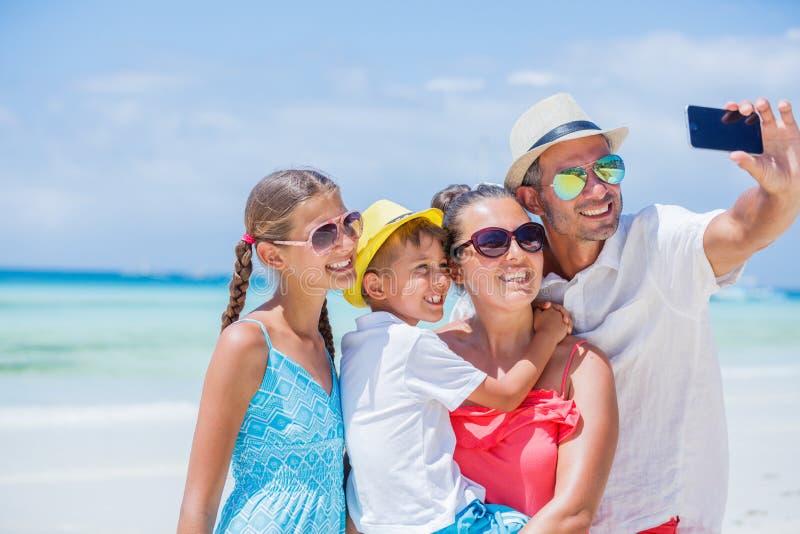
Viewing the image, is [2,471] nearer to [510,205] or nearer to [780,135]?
[510,205]

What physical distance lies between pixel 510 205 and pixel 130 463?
6.59 m

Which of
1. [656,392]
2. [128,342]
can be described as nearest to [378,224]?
[656,392]

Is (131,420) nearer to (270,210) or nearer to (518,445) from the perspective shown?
(270,210)

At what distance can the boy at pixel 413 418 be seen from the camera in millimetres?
2893

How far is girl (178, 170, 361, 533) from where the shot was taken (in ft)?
9.24

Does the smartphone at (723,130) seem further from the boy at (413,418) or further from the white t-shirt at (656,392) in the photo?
the boy at (413,418)

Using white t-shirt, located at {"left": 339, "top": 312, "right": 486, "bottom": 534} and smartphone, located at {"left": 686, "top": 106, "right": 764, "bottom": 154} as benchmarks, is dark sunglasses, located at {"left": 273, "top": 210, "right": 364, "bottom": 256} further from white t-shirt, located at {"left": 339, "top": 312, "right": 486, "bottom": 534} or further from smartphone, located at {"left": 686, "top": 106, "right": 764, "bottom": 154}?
Result: smartphone, located at {"left": 686, "top": 106, "right": 764, "bottom": 154}

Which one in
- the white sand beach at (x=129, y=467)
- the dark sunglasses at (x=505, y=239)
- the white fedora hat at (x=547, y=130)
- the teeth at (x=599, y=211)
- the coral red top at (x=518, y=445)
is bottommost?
the white sand beach at (x=129, y=467)

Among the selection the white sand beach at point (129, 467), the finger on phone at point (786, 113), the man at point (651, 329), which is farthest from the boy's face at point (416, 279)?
the white sand beach at point (129, 467)

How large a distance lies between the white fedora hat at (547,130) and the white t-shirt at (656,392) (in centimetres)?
52

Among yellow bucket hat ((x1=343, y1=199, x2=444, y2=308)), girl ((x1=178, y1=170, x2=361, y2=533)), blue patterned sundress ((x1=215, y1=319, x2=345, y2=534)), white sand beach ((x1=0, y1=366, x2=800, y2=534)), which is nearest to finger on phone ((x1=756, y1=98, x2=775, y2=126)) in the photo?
yellow bucket hat ((x1=343, y1=199, x2=444, y2=308))

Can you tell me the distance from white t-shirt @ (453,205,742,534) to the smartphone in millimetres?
477

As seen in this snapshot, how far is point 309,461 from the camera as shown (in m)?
2.95

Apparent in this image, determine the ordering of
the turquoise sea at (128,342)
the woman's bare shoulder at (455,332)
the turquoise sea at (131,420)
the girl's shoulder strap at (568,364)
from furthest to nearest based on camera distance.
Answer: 1. the turquoise sea at (128,342)
2. the turquoise sea at (131,420)
3. the woman's bare shoulder at (455,332)
4. the girl's shoulder strap at (568,364)
